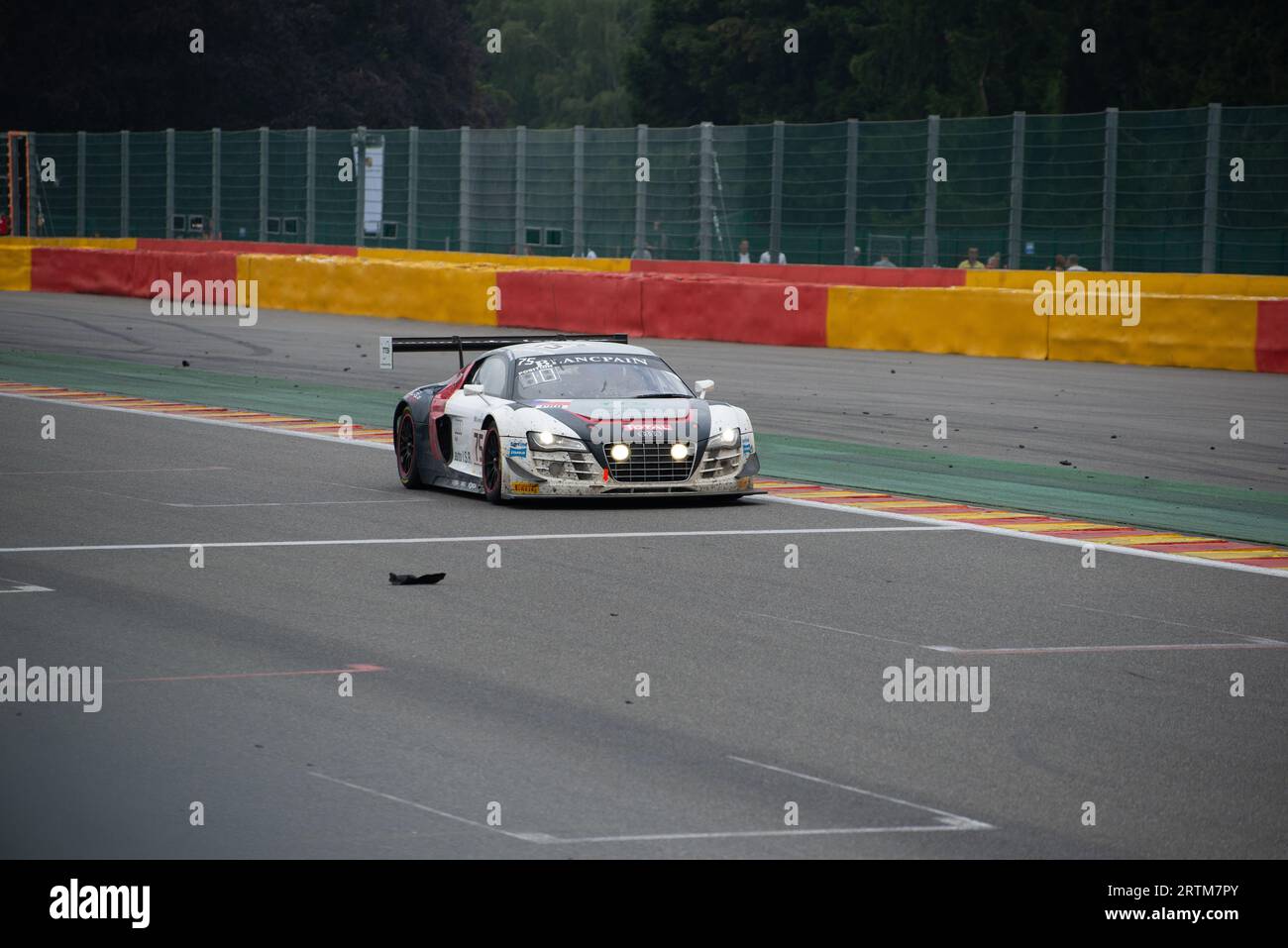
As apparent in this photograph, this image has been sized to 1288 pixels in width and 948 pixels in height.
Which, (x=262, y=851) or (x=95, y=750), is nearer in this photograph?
(x=262, y=851)

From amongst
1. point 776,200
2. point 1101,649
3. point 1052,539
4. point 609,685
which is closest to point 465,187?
point 776,200

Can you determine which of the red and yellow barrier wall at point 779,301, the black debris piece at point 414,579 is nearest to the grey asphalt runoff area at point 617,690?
the black debris piece at point 414,579

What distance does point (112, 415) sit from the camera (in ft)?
67.9

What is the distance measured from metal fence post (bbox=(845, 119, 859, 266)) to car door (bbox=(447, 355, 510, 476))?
19.8 metres

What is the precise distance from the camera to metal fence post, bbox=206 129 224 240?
161 ft

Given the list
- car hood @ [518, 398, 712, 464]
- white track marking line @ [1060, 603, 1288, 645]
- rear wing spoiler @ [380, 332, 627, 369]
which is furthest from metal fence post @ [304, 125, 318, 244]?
white track marking line @ [1060, 603, 1288, 645]

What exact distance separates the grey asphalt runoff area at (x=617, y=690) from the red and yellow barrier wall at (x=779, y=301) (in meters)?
12.9

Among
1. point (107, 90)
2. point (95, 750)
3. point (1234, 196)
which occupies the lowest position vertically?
point (95, 750)

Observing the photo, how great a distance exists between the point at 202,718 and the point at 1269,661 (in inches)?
182

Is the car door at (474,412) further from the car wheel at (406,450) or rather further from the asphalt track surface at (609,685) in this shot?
the car wheel at (406,450)

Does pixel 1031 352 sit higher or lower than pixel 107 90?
lower

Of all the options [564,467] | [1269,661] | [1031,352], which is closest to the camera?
[1269,661]

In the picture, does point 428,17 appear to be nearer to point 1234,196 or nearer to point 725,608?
point 1234,196
